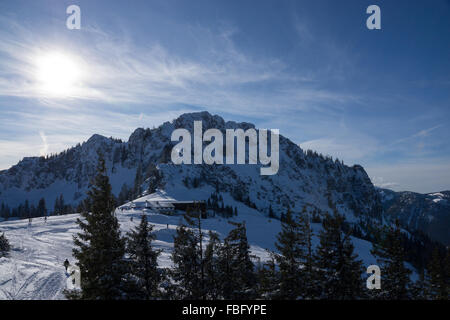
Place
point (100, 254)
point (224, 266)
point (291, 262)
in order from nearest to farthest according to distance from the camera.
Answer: point (100, 254) < point (291, 262) < point (224, 266)

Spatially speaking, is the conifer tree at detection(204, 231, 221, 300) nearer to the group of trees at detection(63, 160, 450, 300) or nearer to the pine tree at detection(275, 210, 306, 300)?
the group of trees at detection(63, 160, 450, 300)

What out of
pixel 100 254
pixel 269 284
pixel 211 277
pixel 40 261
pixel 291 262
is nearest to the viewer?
pixel 100 254

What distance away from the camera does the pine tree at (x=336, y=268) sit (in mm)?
15305

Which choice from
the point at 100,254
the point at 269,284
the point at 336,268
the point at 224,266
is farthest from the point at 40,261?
the point at 336,268

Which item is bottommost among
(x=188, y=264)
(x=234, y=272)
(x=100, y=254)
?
(x=234, y=272)

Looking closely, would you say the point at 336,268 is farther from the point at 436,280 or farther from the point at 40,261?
the point at 40,261

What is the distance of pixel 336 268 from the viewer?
52.0 feet

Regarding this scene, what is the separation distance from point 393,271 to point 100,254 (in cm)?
1873
